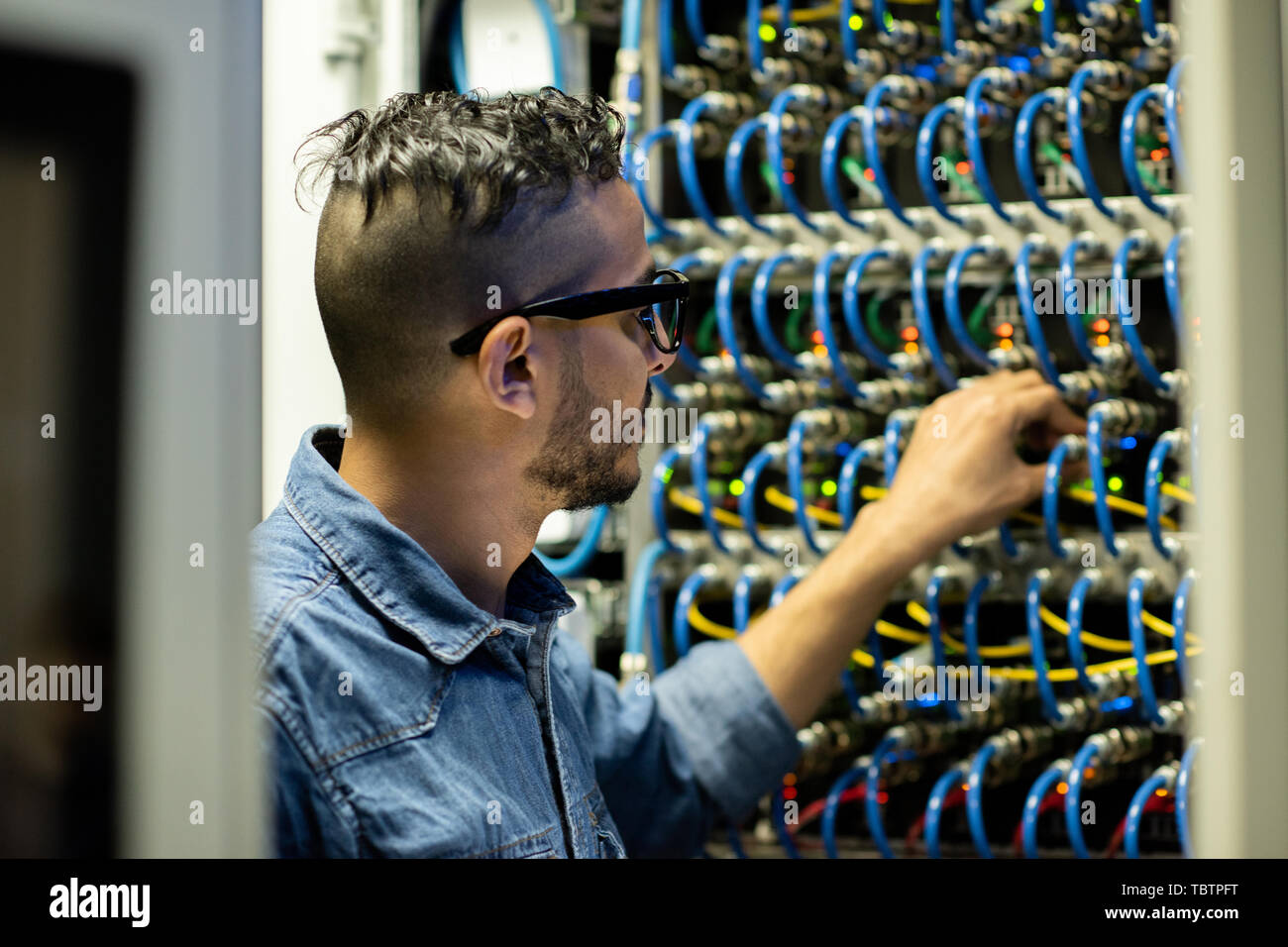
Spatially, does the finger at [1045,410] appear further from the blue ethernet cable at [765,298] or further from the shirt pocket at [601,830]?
the shirt pocket at [601,830]

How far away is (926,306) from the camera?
177 centimetres

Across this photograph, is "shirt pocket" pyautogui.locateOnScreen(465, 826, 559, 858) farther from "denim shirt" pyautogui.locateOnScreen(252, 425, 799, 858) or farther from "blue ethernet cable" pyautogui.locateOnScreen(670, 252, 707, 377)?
"blue ethernet cable" pyautogui.locateOnScreen(670, 252, 707, 377)

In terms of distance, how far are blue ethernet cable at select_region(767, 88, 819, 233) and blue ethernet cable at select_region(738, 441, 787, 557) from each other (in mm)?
333

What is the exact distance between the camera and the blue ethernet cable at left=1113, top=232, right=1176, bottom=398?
1.66 m

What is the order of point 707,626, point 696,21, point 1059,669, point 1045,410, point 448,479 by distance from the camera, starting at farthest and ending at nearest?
point 707,626
point 696,21
point 1059,669
point 1045,410
point 448,479

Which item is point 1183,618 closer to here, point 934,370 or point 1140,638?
point 1140,638

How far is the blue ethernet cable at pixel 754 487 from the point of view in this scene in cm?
192

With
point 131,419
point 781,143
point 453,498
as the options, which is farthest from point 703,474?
point 131,419

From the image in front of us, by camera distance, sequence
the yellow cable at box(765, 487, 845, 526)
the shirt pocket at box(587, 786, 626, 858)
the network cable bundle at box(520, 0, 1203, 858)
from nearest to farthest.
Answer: the shirt pocket at box(587, 786, 626, 858) < the network cable bundle at box(520, 0, 1203, 858) < the yellow cable at box(765, 487, 845, 526)

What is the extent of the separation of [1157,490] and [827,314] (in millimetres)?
499

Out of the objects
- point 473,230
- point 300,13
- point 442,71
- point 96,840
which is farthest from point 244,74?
point 442,71

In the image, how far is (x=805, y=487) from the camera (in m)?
2.07

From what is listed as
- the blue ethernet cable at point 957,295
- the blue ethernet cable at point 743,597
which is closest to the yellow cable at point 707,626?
the blue ethernet cable at point 743,597

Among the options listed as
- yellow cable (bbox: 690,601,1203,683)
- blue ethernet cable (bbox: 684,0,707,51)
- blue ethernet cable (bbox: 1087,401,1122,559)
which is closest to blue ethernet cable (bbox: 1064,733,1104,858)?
yellow cable (bbox: 690,601,1203,683)
